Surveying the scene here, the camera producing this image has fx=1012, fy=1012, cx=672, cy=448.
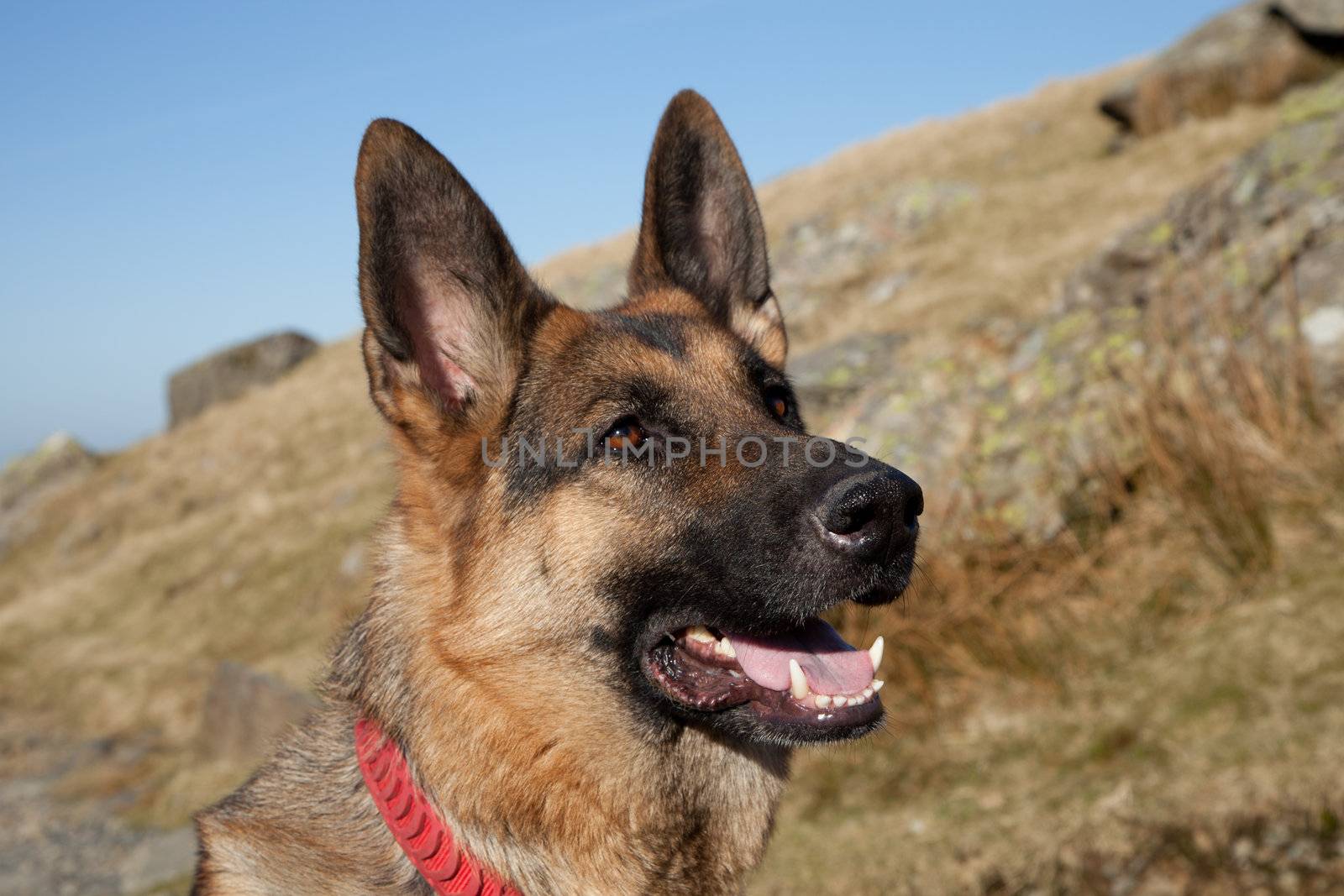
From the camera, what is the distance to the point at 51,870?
9.70 m

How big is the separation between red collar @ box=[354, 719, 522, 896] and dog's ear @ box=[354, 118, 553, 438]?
3.14 ft

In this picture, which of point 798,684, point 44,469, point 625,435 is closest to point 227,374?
point 44,469

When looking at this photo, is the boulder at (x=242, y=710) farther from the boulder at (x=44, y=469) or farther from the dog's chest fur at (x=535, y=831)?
the boulder at (x=44, y=469)

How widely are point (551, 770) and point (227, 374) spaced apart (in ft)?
118

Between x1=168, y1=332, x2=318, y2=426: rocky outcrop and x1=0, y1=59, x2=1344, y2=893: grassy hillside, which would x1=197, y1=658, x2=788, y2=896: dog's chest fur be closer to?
x1=0, y1=59, x2=1344, y2=893: grassy hillside

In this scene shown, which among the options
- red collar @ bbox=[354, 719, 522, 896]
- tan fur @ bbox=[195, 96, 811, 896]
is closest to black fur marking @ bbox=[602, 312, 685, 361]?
tan fur @ bbox=[195, 96, 811, 896]

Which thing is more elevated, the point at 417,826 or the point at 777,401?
the point at 777,401

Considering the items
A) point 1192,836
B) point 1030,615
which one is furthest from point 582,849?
point 1030,615

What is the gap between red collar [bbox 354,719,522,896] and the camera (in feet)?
9.02

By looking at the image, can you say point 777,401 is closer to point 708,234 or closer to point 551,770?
point 708,234

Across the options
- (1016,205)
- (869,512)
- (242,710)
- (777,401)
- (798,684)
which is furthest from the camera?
(1016,205)

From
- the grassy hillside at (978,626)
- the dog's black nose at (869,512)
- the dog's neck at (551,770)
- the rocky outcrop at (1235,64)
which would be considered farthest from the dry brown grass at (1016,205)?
the dog's neck at (551,770)

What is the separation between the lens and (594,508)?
10.1 feet

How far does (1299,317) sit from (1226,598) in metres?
2.00
